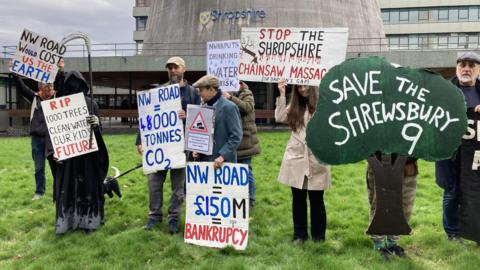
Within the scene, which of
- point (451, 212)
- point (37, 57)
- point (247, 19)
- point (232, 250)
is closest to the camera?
point (232, 250)

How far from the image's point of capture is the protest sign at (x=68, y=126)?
6.29 meters

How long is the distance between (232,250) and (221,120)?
5.17 feet

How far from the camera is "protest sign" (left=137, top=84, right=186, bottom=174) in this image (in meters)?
6.09

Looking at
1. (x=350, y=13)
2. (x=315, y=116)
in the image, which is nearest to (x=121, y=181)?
(x=315, y=116)

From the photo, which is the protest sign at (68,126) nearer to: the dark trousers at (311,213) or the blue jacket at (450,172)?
the dark trousers at (311,213)

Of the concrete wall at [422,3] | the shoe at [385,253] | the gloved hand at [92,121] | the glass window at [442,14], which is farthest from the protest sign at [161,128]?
the glass window at [442,14]

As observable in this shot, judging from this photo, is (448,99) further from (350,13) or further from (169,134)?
(350,13)

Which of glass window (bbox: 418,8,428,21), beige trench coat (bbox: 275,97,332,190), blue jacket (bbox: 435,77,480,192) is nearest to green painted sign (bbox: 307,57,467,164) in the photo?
beige trench coat (bbox: 275,97,332,190)

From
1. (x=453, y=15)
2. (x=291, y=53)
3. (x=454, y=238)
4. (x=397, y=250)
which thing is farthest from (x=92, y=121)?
(x=453, y=15)

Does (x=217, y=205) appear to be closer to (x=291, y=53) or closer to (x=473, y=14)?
(x=291, y=53)

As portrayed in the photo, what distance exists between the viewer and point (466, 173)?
550 centimetres

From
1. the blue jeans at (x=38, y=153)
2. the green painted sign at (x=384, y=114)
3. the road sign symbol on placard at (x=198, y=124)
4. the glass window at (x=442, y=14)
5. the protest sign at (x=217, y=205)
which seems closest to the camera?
the green painted sign at (x=384, y=114)

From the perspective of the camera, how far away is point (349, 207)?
777 cm

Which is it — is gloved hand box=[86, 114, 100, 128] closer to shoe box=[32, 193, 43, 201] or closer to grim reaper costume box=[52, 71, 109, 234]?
grim reaper costume box=[52, 71, 109, 234]
